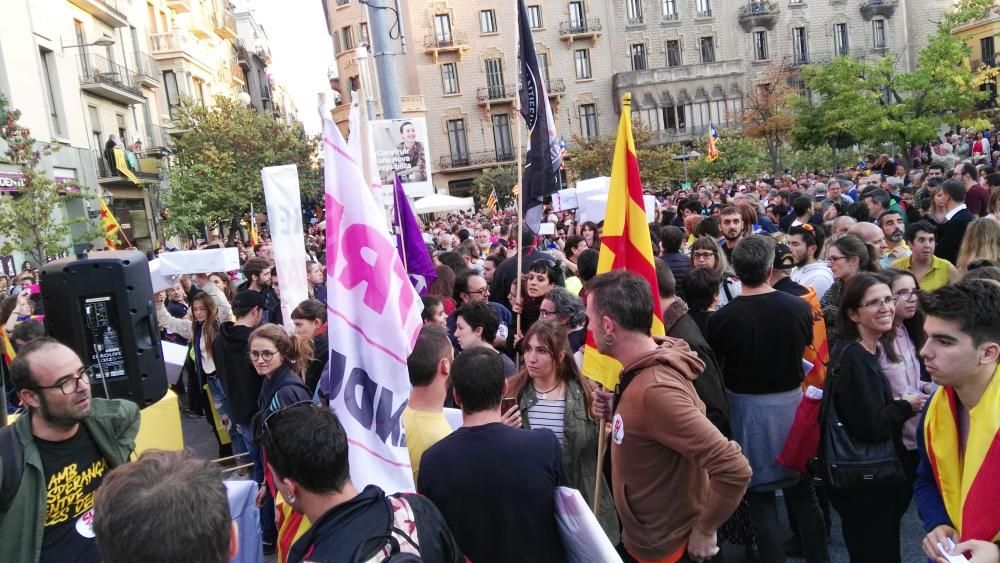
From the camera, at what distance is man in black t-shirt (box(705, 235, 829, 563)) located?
4.25m

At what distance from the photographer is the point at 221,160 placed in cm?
2809

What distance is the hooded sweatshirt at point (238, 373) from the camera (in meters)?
5.58

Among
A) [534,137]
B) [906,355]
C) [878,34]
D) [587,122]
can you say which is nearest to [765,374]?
[906,355]

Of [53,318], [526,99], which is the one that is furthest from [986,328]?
[526,99]

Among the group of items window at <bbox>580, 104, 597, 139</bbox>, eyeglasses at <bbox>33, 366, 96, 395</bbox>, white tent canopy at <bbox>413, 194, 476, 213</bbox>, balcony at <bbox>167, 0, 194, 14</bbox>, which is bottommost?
eyeglasses at <bbox>33, 366, 96, 395</bbox>

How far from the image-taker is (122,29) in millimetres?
30656

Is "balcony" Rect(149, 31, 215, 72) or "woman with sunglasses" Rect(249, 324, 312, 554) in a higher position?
"balcony" Rect(149, 31, 215, 72)

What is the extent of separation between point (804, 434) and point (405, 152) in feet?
28.3

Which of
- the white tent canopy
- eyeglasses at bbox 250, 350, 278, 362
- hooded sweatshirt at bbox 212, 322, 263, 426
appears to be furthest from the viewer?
the white tent canopy

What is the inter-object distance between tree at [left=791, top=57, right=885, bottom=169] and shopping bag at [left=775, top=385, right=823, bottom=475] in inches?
1059

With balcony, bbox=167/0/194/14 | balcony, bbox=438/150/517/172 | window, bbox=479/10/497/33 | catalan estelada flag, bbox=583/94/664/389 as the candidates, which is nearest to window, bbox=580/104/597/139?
balcony, bbox=438/150/517/172

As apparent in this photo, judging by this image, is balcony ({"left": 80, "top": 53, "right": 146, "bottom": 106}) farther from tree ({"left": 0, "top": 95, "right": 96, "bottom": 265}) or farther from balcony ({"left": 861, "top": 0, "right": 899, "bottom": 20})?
balcony ({"left": 861, "top": 0, "right": 899, "bottom": 20})

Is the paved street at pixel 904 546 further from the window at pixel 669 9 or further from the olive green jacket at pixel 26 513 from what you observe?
the window at pixel 669 9

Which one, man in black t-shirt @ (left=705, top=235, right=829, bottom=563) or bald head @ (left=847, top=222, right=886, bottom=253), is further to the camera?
bald head @ (left=847, top=222, right=886, bottom=253)
